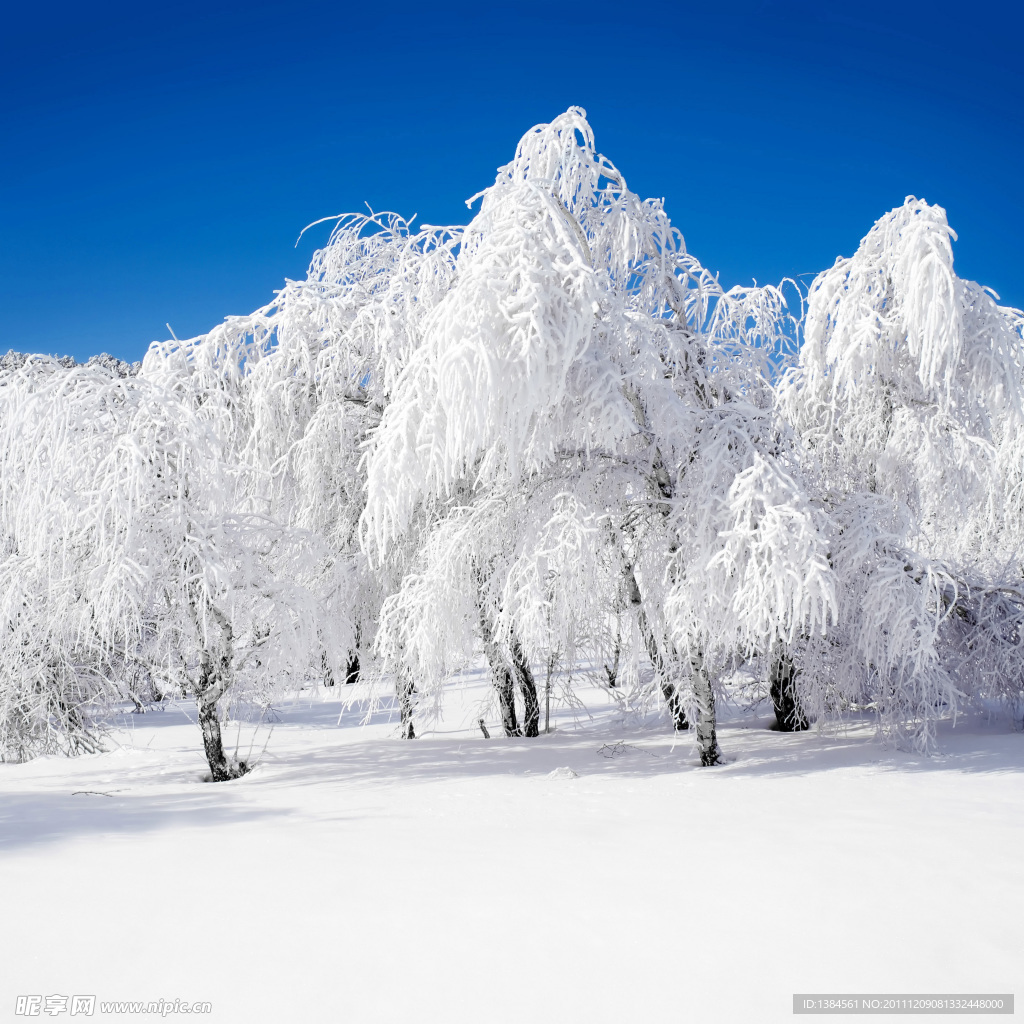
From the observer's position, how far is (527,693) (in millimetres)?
10023

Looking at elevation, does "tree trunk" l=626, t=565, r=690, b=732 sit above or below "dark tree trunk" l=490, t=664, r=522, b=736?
above

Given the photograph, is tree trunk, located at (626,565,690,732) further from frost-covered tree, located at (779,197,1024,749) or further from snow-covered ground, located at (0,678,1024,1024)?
frost-covered tree, located at (779,197,1024,749)

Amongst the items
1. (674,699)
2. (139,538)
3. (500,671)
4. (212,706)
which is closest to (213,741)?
(212,706)

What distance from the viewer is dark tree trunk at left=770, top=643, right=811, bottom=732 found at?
8859mm

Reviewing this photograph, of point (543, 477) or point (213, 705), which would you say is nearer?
point (543, 477)

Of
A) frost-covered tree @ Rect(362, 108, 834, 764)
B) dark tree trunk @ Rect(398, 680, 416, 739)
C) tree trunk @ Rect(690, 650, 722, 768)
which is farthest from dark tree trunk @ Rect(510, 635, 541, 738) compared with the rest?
tree trunk @ Rect(690, 650, 722, 768)

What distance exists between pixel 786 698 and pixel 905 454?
328cm

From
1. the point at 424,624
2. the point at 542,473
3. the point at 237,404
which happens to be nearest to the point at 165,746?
the point at 237,404

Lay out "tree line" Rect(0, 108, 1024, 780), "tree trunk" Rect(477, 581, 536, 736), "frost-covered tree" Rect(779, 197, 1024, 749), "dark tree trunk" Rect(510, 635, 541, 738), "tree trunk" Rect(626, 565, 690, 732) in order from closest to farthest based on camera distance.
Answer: "tree line" Rect(0, 108, 1024, 780) → "frost-covered tree" Rect(779, 197, 1024, 749) → "tree trunk" Rect(626, 565, 690, 732) → "tree trunk" Rect(477, 581, 536, 736) → "dark tree trunk" Rect(510, 635, 541, 738)

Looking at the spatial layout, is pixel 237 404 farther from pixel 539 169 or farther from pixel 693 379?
pixel 693 379

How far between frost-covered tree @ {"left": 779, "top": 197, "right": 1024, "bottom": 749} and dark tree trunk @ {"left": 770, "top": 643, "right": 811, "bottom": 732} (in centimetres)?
37

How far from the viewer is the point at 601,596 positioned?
709 centimetres

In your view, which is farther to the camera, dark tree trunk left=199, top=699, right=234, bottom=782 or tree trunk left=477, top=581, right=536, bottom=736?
tree trunk left=477, top=581, right=536, bottom=736

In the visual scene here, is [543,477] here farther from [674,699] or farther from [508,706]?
[508,706]
